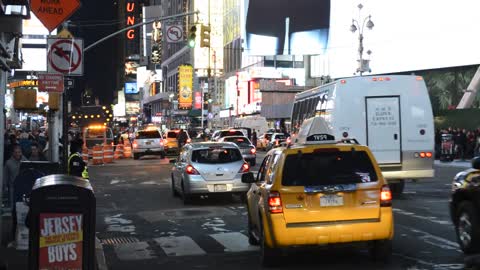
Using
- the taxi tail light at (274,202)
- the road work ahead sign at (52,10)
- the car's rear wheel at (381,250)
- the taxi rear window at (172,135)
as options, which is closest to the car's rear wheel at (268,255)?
the taxi tail light at (274,202)

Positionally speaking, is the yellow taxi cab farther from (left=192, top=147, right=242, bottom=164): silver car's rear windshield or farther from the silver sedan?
(left=192, top=147, right=242, bottom=164): silver car's rear windshield

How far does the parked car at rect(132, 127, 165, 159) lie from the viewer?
3803 centimetres

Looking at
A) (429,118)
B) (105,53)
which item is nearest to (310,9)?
(429,118)

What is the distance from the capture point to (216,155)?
16.0 meters

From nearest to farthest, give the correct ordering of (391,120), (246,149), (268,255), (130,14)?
1. (268,255)
2. (391,120)
3. (246,149)
4. (130,14)

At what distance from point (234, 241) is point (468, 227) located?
3.76 m

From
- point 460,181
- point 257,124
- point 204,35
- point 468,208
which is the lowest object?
point 468,208

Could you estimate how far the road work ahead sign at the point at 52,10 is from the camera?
12008mm

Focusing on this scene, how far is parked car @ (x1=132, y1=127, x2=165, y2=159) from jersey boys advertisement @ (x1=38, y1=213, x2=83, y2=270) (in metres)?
31.6

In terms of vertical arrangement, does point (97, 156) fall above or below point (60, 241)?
below

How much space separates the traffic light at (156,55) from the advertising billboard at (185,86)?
43.0m

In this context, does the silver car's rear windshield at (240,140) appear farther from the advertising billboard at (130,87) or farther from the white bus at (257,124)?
the advertising billboard at (130,87)

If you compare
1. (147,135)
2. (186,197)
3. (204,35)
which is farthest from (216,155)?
(147,135)

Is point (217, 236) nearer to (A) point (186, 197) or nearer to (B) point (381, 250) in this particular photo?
(B) point (381, 250)
